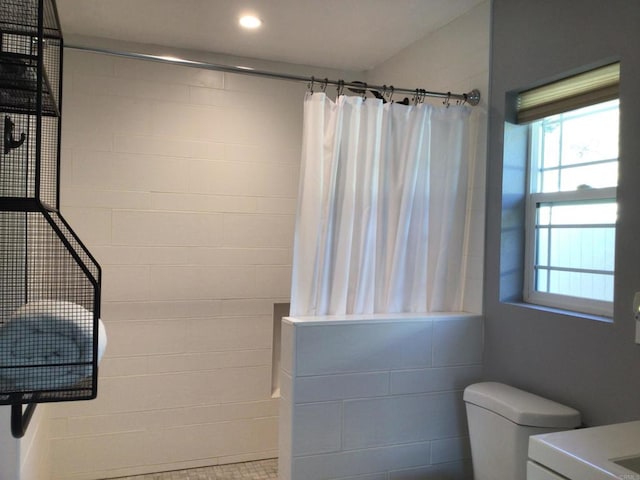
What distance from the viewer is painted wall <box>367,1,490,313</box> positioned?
2.56m

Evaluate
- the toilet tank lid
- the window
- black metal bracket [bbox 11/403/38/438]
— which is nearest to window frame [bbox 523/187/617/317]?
the window

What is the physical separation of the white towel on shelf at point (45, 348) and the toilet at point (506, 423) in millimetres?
1479

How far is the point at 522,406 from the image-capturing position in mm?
→ 2035

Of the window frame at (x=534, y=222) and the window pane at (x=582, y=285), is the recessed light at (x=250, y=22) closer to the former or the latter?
the window frame at (x=534, y=222)

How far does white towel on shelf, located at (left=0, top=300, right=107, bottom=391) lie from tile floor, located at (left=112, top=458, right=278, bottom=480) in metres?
2.18

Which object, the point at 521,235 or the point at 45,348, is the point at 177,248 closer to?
the point at 521,235

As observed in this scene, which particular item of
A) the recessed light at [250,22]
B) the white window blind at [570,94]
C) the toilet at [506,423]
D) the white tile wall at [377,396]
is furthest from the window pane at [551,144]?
the recessed light at [250,22]

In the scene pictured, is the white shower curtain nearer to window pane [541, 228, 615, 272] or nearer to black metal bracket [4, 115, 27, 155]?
window pane [541, 228, 615, 272]

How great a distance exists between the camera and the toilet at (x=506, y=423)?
1.98 m

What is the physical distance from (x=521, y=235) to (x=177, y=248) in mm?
1900

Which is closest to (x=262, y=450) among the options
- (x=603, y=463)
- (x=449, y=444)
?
(x=449, y=444)

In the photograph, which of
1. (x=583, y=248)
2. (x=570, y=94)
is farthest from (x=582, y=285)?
(x=570, y=94)

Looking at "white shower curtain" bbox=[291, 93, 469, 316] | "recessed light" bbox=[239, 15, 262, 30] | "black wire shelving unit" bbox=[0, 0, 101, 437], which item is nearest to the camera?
"black wire shelving unit" bbox=[0, 0, 101, 437]

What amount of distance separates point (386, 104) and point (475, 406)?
1.34m
